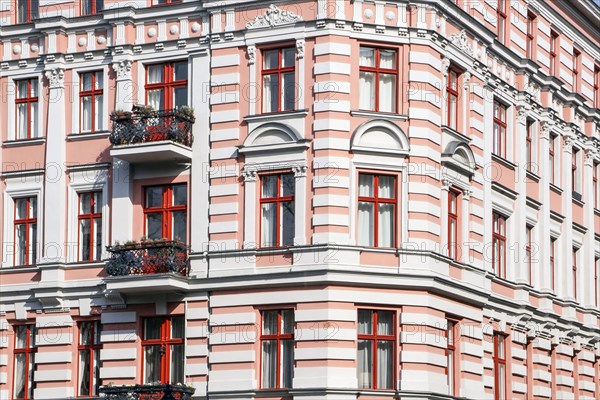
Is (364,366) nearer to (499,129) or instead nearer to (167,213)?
(167,213)

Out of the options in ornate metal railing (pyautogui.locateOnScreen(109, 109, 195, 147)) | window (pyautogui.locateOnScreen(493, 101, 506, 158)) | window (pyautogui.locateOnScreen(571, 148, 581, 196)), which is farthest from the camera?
window (pyautogui.locateOnScreen(571, 148, 581, 196))

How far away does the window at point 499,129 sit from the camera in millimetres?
59281

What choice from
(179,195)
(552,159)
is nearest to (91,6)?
(179,195)

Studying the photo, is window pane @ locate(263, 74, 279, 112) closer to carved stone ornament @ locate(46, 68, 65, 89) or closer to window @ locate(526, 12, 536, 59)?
carved stone ornament @ locate(46, 68, 65, 89)

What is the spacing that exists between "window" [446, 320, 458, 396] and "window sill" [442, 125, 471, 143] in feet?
18.8

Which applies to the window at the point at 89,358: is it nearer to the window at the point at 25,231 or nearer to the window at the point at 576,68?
the window at the point at 25,231

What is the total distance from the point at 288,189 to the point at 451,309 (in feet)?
20.4

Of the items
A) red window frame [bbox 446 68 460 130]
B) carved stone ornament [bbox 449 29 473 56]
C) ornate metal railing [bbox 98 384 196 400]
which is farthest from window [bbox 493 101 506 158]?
ornate metal railing [bbox 98 384 196 400]

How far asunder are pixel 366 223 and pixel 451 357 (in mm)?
5291

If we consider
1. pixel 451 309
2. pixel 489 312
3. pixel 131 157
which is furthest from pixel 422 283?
pixel 131 157

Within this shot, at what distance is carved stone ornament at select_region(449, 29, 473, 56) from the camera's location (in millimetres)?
54938

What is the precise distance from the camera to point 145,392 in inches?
2031

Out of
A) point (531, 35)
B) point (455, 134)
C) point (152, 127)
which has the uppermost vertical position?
point (531, 35)

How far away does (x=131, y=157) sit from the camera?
53688mm
